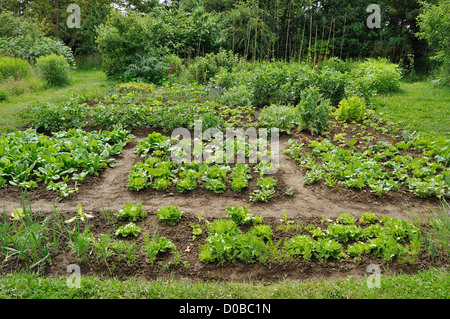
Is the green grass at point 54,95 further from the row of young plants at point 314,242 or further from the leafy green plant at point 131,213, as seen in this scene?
the row of young plants at point 314,242

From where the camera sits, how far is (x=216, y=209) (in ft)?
14.1

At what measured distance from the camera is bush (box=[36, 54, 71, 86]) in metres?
11.3

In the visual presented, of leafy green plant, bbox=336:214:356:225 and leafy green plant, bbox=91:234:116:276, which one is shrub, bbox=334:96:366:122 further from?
leafy green plant, bbox=91:234:116:276

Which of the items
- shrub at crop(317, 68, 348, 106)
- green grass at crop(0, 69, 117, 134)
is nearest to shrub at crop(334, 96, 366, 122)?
shrub at crop(317, 68, 348, 106)

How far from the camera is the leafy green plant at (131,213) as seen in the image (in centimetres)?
396

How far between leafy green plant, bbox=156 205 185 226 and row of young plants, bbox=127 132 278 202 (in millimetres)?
744

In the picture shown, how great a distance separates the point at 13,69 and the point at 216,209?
10264 millimetres

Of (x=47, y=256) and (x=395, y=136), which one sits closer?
(x=47, y=256)

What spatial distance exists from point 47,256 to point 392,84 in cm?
1110

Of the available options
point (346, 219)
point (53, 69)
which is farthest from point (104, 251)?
point (53, 69)

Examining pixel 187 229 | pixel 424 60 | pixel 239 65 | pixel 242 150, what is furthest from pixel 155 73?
pixel 424 60
